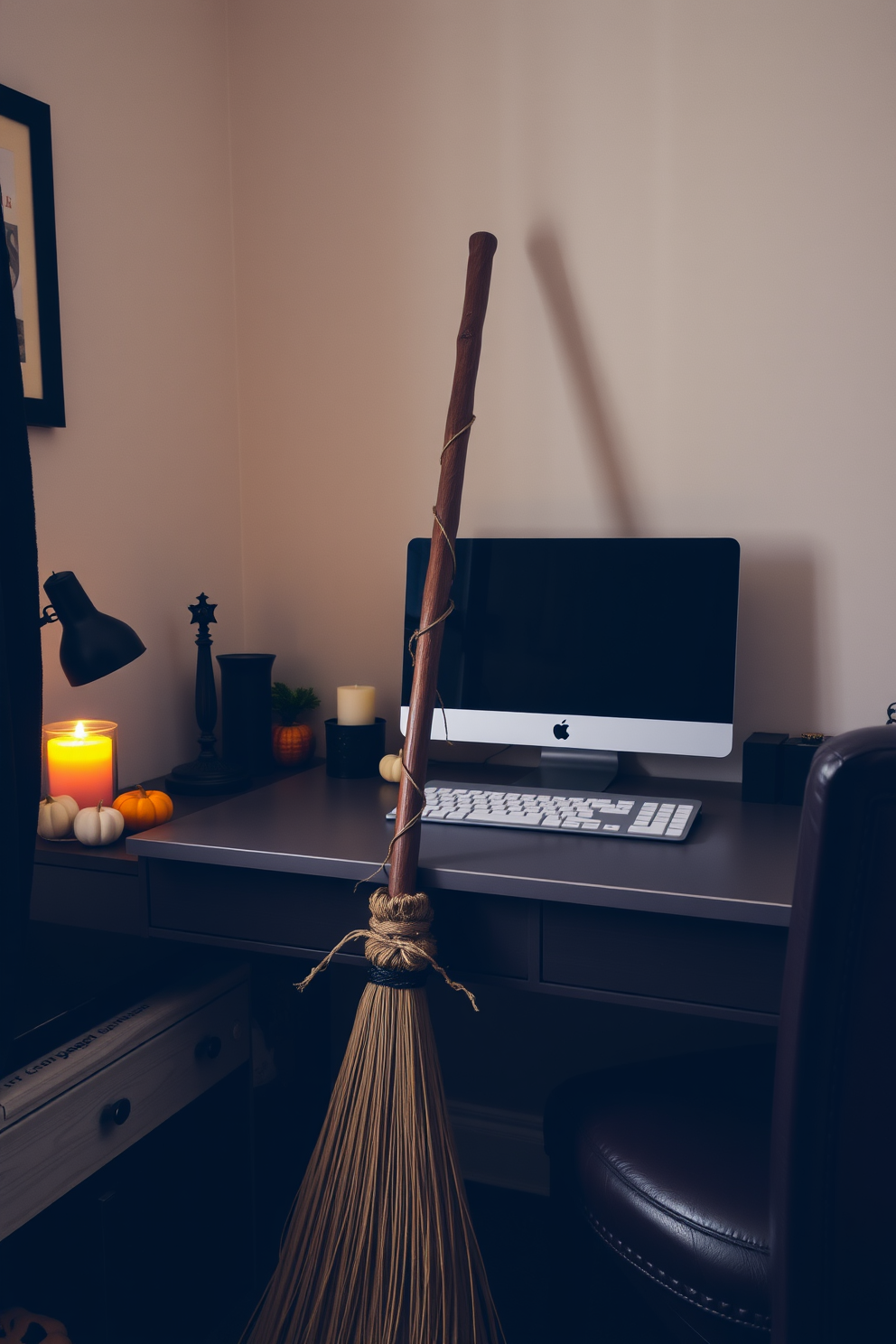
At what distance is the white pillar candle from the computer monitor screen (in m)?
0.10

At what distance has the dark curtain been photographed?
4.06 ft

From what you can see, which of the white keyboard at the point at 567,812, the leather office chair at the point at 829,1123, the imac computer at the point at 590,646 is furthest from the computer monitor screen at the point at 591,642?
the leather office chair at the point at 829,1123

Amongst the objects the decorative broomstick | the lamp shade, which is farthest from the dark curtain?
the decorative broomstick

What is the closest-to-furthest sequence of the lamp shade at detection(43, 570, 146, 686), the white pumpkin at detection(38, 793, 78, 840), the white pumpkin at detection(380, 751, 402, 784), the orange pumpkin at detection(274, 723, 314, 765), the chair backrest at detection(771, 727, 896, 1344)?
1. the chair backrest at detection(771, 727, 896, 1344)
2. the lamp shade at detection(43, 570, 146, 686)
3. the white pumpkin at detection(38, 793, 78, 840)
4. the white pumpkin at detection(380, 751, 402, 784)
5. the orange pumpkin at detection(274, 723, 314, 765)

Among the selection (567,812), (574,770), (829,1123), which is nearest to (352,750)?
(574,770)

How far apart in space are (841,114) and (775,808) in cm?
112

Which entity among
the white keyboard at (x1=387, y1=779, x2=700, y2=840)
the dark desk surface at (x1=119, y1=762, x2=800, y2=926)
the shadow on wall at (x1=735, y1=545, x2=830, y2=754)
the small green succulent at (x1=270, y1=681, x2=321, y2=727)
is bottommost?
the dark desk surface at (x1=119, y1=762, x2=800, y2=926)

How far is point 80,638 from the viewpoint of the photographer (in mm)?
1354

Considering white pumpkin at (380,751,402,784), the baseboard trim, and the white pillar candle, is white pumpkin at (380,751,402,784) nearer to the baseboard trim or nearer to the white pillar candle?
the white pillar candle

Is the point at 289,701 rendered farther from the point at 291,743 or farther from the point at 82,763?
the point at 82,763

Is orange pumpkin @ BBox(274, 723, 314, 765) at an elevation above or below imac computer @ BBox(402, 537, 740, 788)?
below

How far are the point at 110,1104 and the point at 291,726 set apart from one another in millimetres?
785

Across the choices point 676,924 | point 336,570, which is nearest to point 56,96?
point 336,570

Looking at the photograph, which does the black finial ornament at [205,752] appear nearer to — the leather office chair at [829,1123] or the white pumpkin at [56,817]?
the white pumpkin at [56,817]
